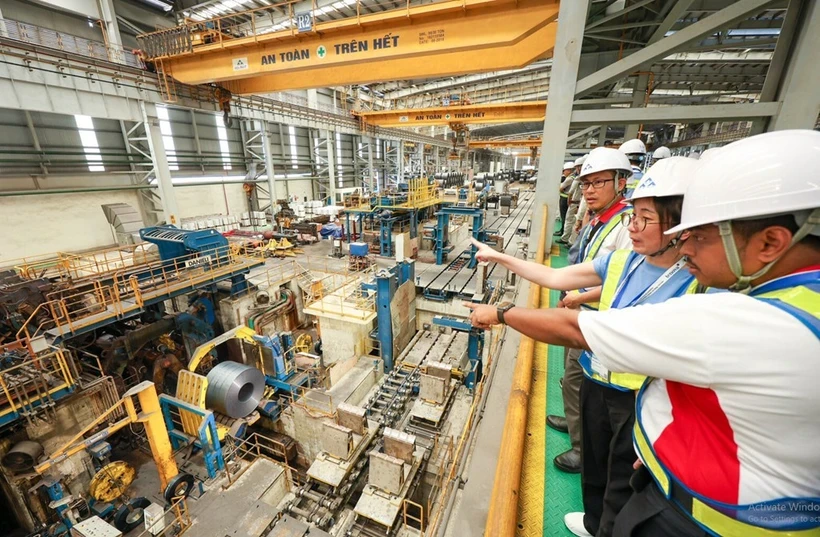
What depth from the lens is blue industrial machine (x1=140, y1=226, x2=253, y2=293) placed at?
35.3ft

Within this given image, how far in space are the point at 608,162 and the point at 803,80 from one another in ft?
12.0

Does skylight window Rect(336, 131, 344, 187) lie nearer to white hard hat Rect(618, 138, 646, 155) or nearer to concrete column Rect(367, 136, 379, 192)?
concrete column Rect(367, 136, 379, 192)

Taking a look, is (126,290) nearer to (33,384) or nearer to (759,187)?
(33,384)

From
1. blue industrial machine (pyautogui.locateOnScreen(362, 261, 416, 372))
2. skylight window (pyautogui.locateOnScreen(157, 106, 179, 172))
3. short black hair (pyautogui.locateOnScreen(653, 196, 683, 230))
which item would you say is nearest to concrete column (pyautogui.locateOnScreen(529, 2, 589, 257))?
short black hair (pyautogui.locateOnScreen(653, 196, 683, 230))

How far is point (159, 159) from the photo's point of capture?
1370 centimetres

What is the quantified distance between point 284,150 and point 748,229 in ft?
94.8

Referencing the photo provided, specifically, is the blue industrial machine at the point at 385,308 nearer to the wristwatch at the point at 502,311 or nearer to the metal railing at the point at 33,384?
the metal railing at the point at 33,384

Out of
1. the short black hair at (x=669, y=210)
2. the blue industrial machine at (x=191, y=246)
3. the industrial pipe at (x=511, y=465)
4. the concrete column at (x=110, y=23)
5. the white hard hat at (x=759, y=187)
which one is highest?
the concrete column at (x=110, y=23)

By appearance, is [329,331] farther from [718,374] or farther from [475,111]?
[475,111]

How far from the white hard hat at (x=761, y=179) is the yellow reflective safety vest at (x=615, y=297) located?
83 centimetres

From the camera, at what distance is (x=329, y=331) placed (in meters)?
11.8

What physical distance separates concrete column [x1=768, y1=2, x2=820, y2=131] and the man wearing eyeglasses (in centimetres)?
338

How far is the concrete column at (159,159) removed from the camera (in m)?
13.0

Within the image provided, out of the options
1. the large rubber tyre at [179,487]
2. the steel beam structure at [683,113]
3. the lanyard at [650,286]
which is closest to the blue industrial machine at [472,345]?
the steel beam structure at [683,113]
